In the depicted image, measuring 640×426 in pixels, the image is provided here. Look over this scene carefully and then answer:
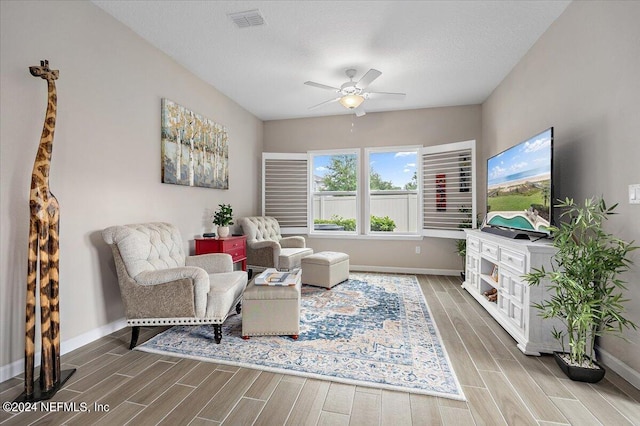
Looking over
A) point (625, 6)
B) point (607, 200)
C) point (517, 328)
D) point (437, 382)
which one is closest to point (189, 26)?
point (625, 6)

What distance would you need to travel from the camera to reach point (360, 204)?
17.9ft

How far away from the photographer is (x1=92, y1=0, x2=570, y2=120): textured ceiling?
2.57 meters

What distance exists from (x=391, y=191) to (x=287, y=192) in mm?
1905

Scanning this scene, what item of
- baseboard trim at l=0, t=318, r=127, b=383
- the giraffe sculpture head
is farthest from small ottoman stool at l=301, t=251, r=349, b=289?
the giraffe sculpture head

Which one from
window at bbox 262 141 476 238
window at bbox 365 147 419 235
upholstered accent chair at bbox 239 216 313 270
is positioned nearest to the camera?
upholstered accent chair at bbox 239 216 313 270

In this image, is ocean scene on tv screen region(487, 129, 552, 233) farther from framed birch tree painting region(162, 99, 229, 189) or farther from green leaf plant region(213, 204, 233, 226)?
framed birch tree painting region(162, 99, 229, 189)

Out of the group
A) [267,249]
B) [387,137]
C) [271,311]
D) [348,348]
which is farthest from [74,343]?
[387,137]

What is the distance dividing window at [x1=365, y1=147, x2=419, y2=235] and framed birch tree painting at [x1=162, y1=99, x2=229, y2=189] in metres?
2.53

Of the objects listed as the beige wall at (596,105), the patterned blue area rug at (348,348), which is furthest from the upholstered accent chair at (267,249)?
the beige wall at (596,105)

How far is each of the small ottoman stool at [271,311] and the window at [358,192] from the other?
309cm

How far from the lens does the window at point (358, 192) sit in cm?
502

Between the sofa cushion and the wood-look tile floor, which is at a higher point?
the sofa cushion

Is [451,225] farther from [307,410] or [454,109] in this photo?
[307,410]

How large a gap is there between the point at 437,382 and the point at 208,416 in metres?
1.39
